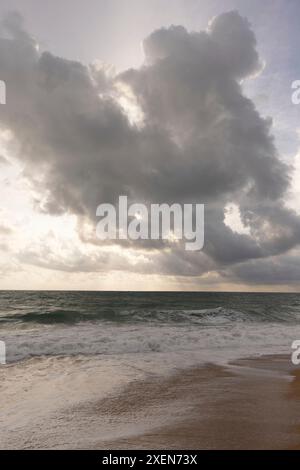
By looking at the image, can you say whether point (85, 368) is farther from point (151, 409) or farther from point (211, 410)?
point (211, 410)

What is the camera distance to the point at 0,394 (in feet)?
24.2

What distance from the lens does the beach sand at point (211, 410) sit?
488cm

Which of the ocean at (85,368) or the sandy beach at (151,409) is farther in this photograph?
the ocean at (85,368)

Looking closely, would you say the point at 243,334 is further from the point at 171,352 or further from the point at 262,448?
the point at 262,448

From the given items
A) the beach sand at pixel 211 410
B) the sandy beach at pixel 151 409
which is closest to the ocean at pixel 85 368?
the sandy beach at pixel 151 409

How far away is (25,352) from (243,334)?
41.2ft

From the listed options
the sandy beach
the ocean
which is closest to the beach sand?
the sandy beach

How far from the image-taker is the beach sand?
4.88m

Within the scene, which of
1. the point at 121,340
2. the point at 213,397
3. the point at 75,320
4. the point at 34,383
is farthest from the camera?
the point at 75,320

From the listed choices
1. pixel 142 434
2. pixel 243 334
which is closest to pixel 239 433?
pixel 142 434

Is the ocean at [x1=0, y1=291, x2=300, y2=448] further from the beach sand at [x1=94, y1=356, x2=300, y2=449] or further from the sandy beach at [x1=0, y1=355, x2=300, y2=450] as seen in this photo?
the beach sand at [x1=94, y1=356, x2=300, y2=449]

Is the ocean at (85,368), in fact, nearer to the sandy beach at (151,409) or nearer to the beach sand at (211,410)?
the sandy beach at (151,409)

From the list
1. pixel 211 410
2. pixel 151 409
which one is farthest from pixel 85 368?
pixel 211 410
